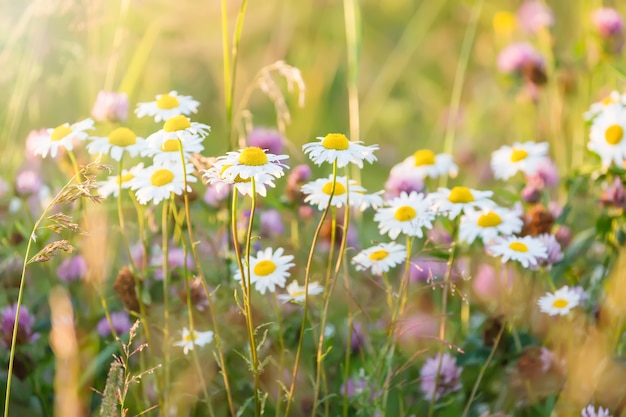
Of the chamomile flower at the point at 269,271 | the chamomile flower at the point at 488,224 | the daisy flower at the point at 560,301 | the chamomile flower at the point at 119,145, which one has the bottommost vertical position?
the daisy flower at the point at 560,301

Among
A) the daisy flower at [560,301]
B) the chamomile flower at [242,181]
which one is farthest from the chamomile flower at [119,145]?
the daisy flower at [560,301]

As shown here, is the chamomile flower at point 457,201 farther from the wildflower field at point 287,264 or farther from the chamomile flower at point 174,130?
the chamomile flower at point 174,130

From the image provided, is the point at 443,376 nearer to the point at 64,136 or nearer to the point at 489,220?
the point at 489,220

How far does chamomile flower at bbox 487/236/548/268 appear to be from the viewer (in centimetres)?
113

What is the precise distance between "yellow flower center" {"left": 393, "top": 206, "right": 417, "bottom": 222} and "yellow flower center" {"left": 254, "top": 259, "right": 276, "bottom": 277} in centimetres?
18

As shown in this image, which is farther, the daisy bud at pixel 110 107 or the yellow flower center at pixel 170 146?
the daisy bud at pixel 110 107

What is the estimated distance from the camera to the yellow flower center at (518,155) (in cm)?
143

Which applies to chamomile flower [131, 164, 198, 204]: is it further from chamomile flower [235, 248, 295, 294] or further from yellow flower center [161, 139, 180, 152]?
chamomile flower [235, 248, 295, 294]

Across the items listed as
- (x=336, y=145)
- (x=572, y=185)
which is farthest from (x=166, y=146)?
(x=572, y=185)

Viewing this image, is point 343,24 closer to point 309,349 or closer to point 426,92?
point 426,92

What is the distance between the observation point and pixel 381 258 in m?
1.12

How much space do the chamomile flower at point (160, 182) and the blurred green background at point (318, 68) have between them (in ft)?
1.99

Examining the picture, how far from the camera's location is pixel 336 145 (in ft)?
3.15

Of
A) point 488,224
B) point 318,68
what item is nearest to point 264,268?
point 488,224
